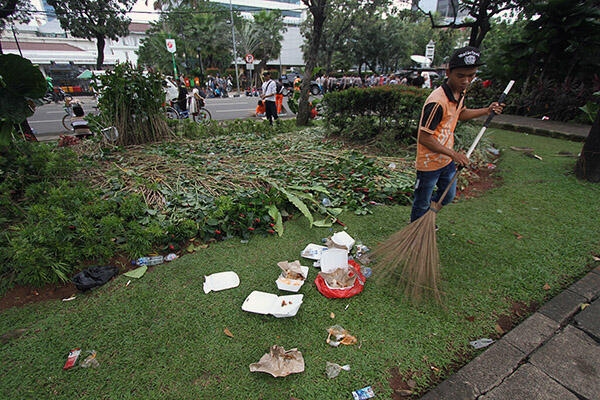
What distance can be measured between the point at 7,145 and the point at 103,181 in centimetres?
102

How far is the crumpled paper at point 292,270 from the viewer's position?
2.55m

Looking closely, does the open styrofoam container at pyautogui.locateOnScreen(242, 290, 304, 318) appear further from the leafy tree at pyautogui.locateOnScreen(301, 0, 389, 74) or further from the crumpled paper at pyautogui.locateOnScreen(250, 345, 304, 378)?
the leafy tree at pyautogui.locateOnScreen(301, 0, 389, 74)

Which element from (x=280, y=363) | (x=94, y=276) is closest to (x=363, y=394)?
(x=280, y=363)

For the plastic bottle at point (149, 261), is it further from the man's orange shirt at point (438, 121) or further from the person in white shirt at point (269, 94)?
the person in white shirt at point (269, 94)

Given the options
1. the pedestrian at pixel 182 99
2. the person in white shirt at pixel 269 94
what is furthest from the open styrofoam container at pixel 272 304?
the pedestrian at pixel 182 99

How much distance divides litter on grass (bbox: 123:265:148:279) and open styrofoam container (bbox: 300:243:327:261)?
4.90ft

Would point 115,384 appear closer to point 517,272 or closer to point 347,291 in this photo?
point 347,291

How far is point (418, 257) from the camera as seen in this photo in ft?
8.00

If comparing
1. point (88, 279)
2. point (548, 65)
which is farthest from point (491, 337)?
point (548, 65)

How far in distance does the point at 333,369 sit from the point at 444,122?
6.92 feet

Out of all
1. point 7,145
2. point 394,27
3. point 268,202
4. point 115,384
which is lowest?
point 115,384

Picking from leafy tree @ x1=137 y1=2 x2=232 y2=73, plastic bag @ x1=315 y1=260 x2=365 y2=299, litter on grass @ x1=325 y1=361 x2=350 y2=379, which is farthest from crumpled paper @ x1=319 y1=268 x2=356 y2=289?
leafy tree @ x1=137 y1=2 x2=232 y2=73

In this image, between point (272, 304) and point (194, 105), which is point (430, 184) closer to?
point (272, 304)

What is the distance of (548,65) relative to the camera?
32.5 feet
